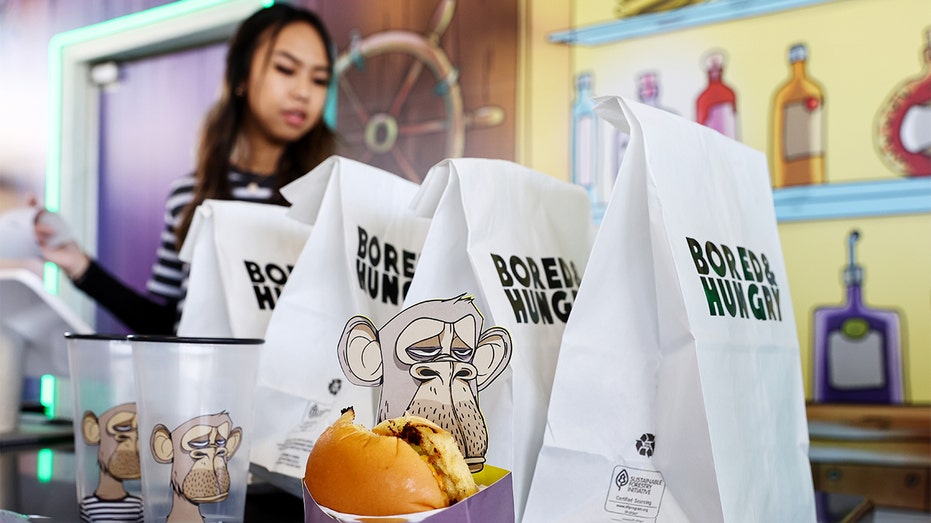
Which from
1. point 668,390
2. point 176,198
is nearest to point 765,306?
point 668,390

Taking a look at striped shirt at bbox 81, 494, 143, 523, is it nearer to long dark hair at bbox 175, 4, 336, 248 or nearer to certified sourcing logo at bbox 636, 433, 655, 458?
certified sourcing logo at bbox 636, 433, 655, 458

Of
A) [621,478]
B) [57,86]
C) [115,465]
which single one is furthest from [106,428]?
[57,86]

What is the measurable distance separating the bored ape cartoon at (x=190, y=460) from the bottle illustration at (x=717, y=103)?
134 centimetres

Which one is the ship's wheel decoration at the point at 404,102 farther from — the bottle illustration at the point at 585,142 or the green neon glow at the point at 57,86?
the green neon glow at the point at 57,86

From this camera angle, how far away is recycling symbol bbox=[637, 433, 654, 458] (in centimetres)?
68

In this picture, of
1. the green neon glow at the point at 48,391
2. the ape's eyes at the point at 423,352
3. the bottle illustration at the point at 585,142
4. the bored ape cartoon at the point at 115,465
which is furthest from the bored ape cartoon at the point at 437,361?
the green neon glow at the point at 48,391

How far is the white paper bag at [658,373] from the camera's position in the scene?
2.14 feet

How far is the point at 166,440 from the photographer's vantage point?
0.64 metres

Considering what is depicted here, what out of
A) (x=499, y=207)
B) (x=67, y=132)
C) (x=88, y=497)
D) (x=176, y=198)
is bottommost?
(x=88, y=497)

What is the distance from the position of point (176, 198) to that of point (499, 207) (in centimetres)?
161

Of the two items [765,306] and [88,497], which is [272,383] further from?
[765,306]

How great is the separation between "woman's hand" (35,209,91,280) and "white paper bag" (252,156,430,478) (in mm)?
1153

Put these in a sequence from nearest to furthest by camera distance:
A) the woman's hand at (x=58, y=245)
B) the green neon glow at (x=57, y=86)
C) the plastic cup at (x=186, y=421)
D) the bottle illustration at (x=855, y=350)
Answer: the plastic cup at (x=186, y=421) < the bottle illustration at (x=855, y=350) < the woman's hand at (x=58, y=245) < the green neon glow at (x=57, y=86)

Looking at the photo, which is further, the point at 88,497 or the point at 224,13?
the point at 224,13
